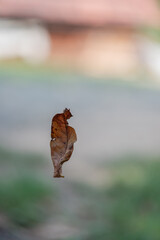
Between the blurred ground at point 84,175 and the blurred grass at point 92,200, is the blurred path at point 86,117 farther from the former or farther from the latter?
the blurred grass at point 92,200

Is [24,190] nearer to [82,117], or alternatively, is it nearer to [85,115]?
[82,117]

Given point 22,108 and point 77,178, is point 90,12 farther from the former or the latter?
point 77,178

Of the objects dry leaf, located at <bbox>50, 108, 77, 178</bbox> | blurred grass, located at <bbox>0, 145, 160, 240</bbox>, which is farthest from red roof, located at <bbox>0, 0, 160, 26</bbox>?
dry leaf, located at <bbox>50, 108, 77, 178</bbox>

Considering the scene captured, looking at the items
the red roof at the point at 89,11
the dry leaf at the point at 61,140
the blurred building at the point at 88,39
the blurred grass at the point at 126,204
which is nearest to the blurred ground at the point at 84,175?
the blurred grass at the point at 126,204

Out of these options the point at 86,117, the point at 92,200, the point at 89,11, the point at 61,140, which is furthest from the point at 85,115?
the point at 89,11

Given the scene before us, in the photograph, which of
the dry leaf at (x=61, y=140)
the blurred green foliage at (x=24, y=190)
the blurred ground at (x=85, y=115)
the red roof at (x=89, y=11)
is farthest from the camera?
the red roof at (x=89, y=11)

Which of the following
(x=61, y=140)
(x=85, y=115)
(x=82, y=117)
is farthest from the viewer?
(x=85, y=115)
